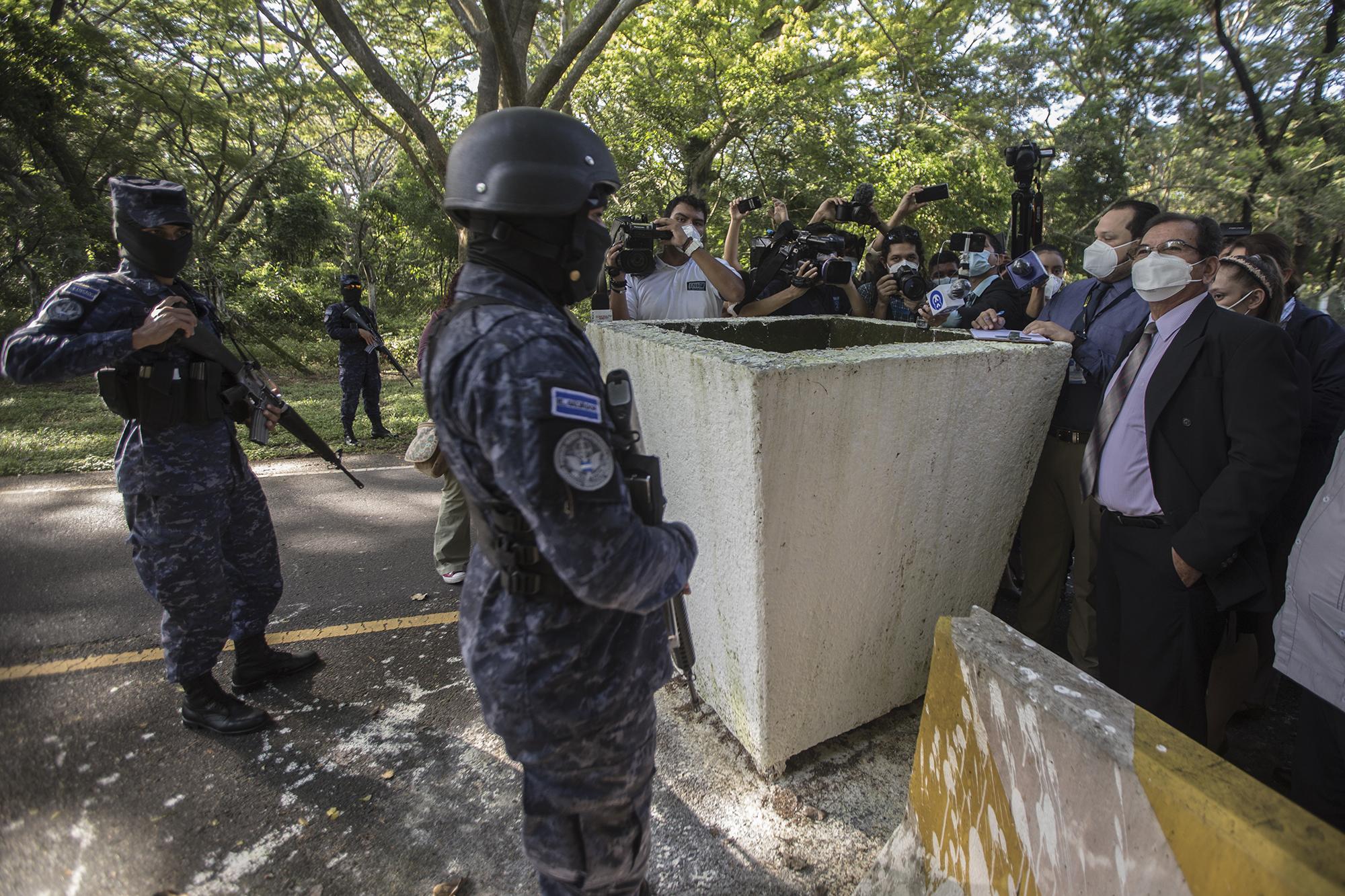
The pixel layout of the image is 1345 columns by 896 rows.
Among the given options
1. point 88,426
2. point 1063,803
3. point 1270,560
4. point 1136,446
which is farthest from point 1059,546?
point 88,426

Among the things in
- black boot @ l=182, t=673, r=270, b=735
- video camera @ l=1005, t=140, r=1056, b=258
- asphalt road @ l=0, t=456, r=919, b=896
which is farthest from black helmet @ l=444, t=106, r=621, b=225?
video camera @ l=1005, t=140, r=1056, b=258

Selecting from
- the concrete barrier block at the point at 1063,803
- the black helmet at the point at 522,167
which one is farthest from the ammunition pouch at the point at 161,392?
the concrete barrier block at the point at 1063,803

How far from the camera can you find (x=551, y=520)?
47.8 inches

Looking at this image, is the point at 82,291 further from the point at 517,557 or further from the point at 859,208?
the point at 859,208

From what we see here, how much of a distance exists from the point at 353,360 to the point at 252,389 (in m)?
4.62

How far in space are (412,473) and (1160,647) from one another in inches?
211

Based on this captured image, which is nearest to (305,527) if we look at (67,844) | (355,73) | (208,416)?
(208,416)

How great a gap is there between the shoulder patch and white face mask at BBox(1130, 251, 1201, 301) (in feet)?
10.9

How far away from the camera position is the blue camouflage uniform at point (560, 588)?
3.97 feet

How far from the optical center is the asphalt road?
1947 mm

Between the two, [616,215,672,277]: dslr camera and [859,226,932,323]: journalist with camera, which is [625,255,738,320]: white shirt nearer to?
[616,215,672,277]: dslr camera

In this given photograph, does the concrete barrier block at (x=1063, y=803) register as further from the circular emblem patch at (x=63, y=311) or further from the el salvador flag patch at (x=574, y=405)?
the circular emblem patch at (x=63, y=311)

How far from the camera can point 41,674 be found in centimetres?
290

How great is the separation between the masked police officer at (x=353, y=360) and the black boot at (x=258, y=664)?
448 centimetres
